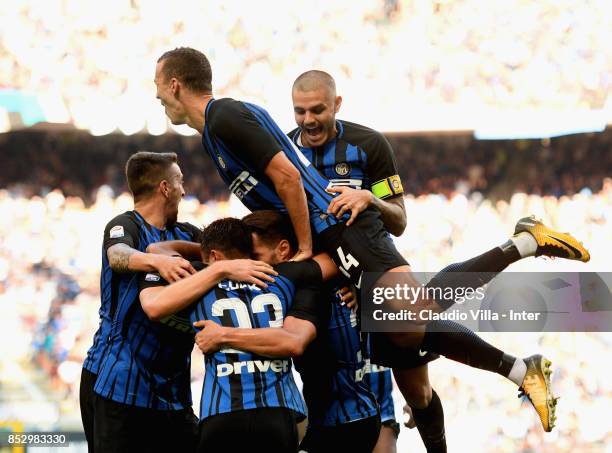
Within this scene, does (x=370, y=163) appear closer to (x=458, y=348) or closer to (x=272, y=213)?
(x=272, y=213)

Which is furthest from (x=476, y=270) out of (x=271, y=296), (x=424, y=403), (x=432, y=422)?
(x=271, y=296)

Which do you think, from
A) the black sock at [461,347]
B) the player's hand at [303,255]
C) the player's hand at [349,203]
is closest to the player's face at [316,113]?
the player's hand at [349,203]

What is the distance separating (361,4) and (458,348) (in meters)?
10.7

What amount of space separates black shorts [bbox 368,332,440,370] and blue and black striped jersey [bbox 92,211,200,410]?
953 mm

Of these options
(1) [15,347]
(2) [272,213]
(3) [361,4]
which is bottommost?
(2) [272,213]

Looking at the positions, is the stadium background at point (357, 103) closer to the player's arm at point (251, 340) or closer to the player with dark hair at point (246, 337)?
the player with dark hair at point (246, 337)

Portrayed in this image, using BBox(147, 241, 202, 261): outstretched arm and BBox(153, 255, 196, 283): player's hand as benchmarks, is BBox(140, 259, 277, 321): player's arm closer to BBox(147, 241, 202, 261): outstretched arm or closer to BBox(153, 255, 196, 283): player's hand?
BBox(153, 255, 196, 283): player's hand

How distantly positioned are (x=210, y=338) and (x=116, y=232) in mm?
1137

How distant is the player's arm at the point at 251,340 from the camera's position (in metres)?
3.56

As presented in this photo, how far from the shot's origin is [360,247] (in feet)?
13.3

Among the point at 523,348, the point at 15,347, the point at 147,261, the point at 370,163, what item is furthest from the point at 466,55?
the point at 147,261

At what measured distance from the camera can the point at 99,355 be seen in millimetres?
4656

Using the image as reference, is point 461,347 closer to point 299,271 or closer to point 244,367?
point 299,271

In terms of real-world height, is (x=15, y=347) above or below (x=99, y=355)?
above
